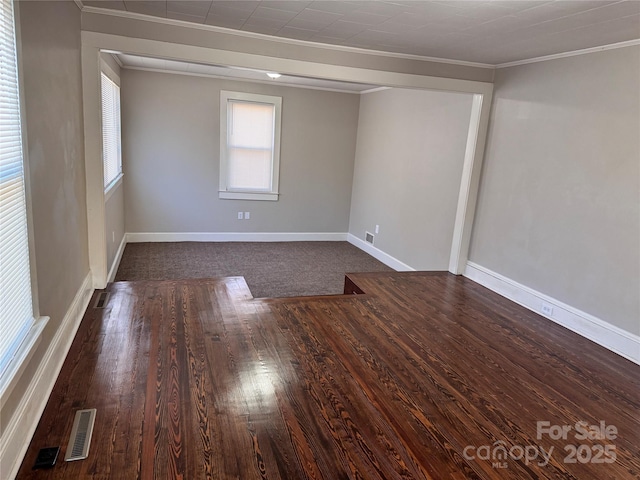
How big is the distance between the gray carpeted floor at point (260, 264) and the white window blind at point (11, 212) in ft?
9.75

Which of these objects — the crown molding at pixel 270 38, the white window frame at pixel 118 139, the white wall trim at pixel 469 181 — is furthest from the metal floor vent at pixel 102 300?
the white wall trim at pixel 469 181

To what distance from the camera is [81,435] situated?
5.86 feet

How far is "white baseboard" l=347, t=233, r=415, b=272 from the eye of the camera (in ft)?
18.7

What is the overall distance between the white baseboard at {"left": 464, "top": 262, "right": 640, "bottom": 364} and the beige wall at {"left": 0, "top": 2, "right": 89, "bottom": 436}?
3447mm

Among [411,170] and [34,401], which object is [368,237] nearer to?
[411,170]

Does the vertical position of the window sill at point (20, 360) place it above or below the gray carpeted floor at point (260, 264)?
above

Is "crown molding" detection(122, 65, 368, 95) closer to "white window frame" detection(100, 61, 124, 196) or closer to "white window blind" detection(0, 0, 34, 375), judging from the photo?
"white window frame" detection(100, 61, 124, 196)

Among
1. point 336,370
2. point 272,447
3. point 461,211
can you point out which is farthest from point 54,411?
point 461,211

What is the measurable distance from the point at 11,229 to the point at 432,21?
258 centimetres

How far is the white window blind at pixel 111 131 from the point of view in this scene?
14.6 ft

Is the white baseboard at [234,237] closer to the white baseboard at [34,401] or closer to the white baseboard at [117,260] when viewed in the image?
the white baseboard at [117,260]

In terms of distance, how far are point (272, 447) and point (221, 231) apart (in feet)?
17.4

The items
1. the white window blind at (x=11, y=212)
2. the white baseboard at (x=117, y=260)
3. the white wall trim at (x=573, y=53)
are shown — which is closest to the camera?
the white window blind at (x=11, y=212)

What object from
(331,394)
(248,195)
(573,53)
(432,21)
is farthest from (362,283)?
(248,195)
